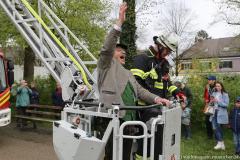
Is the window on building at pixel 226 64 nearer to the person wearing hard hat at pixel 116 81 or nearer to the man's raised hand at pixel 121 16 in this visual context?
the person wearing hard hat at pixel 116 81

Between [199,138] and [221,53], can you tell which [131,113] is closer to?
[199,138]

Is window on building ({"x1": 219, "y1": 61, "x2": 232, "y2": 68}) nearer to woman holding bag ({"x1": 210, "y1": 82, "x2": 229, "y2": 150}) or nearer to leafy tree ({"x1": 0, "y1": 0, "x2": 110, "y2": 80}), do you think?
leafy tree ({"x1": 0, "y1": 0, "x2": 110, "y2": 80})

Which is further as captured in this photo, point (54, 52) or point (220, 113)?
point (220, 113)

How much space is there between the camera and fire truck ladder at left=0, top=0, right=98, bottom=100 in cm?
731

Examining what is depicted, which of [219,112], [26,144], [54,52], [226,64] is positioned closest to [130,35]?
[54,52]

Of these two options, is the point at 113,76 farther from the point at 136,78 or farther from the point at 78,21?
the point at 78,21

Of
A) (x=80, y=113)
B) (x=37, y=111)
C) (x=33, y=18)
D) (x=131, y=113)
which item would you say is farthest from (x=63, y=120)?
(x=37, y=111)

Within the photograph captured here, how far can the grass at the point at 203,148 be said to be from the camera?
7.95 meters

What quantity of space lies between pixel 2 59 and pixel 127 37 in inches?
136

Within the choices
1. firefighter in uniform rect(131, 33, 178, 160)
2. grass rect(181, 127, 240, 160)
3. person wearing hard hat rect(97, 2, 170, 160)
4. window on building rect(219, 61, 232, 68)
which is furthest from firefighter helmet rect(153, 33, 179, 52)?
window on building rect(219, 61, 232, 68)

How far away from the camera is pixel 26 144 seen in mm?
9953

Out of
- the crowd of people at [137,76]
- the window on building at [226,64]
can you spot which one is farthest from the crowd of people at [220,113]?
the window on building at [226,64]

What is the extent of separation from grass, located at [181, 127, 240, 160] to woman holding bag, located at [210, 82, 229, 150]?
0.31m

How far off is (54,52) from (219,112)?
4.04 m
